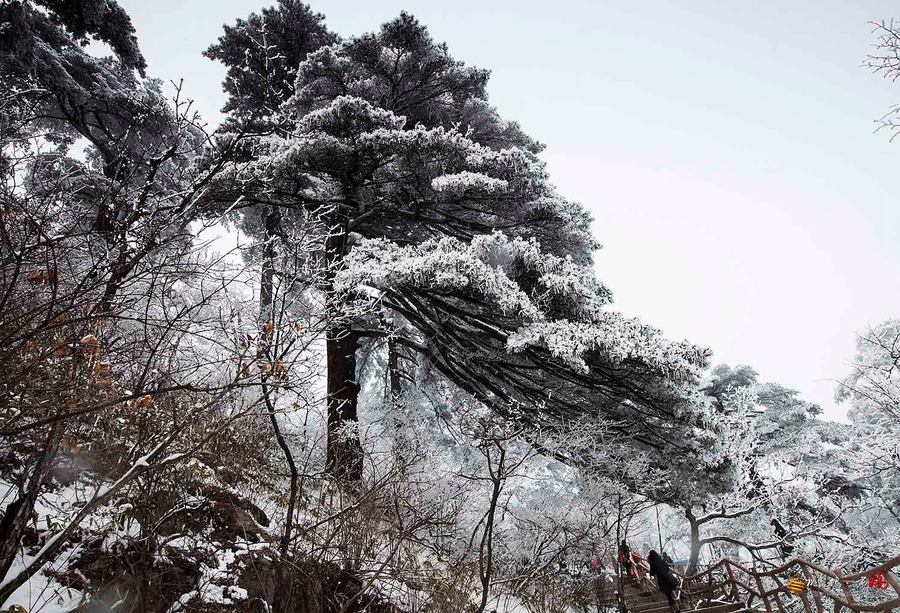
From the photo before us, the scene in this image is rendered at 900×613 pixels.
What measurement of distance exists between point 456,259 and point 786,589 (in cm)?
521

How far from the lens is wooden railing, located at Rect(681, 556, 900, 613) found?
13.0 ft

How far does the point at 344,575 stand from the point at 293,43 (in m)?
13.0

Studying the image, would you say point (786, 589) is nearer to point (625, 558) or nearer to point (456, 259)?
point (625, 558)

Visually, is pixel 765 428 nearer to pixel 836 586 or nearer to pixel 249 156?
pixel 836 586

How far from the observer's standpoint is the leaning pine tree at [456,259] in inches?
245

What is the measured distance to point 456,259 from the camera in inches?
245

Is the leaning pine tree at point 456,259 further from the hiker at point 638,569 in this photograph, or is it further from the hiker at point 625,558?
the hiker at point 638,569

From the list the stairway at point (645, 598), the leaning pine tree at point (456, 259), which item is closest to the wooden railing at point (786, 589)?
the stairway at point (645, 598)

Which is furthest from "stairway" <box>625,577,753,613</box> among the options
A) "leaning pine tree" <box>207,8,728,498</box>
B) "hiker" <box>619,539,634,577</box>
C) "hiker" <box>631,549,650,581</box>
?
"leaning pine tree" <box>207,8,728,498</box>

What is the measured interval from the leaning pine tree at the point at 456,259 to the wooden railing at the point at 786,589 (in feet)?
5.30

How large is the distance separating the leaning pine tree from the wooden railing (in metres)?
1.62

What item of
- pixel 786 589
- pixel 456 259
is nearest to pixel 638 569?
pixel 786 589

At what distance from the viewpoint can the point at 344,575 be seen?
14.8 ft

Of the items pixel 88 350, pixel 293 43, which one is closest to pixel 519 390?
pixel 88 350
